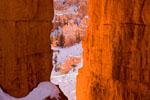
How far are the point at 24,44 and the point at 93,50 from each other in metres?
3.72

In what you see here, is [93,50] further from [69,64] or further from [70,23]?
[70,23]

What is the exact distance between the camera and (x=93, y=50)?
709 centimetres

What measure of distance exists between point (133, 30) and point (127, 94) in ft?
7.61

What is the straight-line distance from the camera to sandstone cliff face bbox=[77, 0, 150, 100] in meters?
5.54

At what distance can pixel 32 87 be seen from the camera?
4.21 meters

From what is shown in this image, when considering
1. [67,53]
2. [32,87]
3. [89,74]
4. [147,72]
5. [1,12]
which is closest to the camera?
[1,12]

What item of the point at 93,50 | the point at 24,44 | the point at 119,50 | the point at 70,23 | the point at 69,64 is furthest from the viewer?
the point at 70,23

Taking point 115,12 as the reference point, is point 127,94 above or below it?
below

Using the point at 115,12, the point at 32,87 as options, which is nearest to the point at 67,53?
the point at 115,12

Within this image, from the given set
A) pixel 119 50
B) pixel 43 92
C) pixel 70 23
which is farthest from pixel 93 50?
pixel 70 23

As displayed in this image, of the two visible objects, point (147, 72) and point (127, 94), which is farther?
point (127, 94)

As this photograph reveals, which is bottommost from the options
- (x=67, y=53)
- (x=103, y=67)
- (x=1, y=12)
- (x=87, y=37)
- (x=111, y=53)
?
(x=67, y=53)

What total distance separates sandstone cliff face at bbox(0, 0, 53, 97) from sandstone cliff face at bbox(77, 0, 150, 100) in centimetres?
272

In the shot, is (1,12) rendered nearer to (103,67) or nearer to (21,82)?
(21,82)
